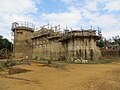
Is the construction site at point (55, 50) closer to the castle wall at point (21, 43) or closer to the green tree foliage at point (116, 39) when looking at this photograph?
the castle wall at point (21, 43)

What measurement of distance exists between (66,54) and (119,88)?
2471 centimetres

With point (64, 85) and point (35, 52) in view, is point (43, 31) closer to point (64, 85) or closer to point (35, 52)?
point (35, 52)

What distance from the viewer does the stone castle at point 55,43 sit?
35416 mm

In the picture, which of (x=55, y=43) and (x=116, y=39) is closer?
(x=55, y=43)

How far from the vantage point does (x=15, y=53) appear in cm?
Answer: 5106

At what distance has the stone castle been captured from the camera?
116 ft

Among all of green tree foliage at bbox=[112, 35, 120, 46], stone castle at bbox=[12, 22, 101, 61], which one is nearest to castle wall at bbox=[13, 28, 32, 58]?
stone castle at bbox=[12, 22, 101, 61]

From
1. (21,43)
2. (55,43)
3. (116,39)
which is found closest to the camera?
(55,43)

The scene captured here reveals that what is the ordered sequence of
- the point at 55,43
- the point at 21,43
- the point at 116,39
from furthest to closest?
the point at 116,39 < the point at 21,43 < the point at 55,43

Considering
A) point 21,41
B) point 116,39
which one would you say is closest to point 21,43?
point 21,41

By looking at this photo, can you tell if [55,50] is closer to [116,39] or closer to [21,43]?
[21,43]

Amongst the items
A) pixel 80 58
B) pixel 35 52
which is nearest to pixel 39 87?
pixel 80 58

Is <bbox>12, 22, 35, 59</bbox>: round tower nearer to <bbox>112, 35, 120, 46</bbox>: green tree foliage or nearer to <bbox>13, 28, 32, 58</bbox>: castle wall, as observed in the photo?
<bbox>13, 28, 32, 58</bbox>: castle wall

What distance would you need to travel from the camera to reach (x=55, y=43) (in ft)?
137
